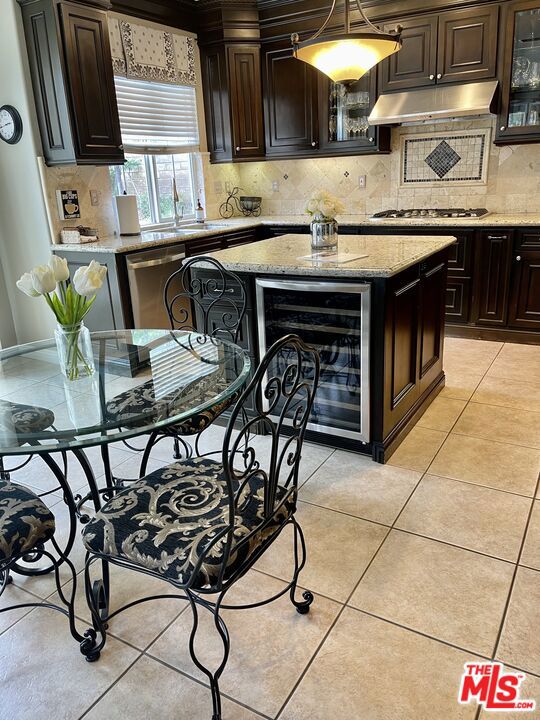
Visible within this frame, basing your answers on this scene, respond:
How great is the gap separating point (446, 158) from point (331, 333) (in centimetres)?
289

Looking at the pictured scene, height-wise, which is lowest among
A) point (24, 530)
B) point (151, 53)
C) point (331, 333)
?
point (24, 530)

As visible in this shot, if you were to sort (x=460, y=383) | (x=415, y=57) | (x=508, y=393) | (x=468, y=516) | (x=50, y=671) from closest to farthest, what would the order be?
1. (x=50, y=671)
2. (x=468, y=516)
3. (x=508, y=393)
4. (x=460, y=383)
5. (x=415, y=57)

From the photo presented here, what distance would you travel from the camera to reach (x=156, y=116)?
486 centimetres

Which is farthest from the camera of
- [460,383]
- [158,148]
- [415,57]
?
[158,148]

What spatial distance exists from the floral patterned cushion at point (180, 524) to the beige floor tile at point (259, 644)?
15.6 inches

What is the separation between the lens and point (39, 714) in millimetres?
1504

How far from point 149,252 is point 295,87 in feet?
7.48

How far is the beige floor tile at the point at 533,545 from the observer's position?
198 cm

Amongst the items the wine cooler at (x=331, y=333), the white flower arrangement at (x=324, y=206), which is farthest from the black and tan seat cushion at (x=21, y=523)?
the white flower arrangement at (x=324, y=206)

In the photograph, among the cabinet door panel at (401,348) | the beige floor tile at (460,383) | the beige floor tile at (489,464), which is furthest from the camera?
the beige floor tile at (460,383)

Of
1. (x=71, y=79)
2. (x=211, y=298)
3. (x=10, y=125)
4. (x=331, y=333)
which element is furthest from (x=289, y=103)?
(x=331, y=333)

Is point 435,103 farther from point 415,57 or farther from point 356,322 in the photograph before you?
point 356,322

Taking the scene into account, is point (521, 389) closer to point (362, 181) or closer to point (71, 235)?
point (362, 181)

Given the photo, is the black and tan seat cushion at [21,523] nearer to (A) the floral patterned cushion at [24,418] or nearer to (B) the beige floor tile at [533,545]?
(A) the floral patterned cushion at [24,418]
